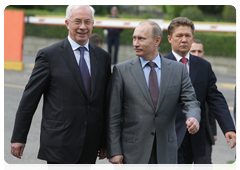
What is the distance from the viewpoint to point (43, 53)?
11.6ft

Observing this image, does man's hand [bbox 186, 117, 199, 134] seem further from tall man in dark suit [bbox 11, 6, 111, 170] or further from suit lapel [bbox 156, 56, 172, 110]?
tall man in dark suit [bbox 11, 6, 111, 170]

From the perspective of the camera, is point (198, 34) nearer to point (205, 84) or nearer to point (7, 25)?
point (7, 25)

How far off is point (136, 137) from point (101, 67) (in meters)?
0.73

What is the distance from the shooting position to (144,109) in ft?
11.4

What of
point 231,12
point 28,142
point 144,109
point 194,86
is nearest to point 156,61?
point 144,109

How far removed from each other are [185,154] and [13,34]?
9.92 m

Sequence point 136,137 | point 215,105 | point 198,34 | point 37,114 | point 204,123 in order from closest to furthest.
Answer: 1. point 136,137
2. point 215,105
3. point 204,123
4. point 37,114
5. point 198,34

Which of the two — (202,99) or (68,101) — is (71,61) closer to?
(68,101)

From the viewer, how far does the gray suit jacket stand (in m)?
3.47

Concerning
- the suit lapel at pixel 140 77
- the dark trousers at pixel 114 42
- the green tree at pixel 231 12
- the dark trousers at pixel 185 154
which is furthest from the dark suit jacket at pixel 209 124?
the green tree at pixel 231 12

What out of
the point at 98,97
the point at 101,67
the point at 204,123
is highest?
the point at 101,67

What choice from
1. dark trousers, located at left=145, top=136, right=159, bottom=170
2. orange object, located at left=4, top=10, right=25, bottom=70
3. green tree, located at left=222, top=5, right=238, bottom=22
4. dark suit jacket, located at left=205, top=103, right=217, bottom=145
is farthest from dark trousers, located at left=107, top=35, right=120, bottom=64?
dark trousers, located at left=145, top=136, right=159, bottom=170

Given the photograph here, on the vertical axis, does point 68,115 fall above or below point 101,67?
below
